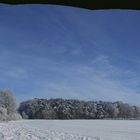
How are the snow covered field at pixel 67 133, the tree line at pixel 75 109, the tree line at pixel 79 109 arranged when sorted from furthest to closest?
the tree line at pixel 79 109, the tree line at pixel 75 109, the snow covered field at pixel 67 133

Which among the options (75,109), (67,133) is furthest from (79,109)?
(67,133)

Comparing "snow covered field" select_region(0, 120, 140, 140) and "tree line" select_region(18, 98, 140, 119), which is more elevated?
"tree line" select_region(18, 98, 140, 119)

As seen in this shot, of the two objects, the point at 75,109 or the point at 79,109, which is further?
the point at 79,109

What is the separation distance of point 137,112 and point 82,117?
852 centimetres

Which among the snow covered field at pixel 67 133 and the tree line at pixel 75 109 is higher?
the tree line at pixel 75 109

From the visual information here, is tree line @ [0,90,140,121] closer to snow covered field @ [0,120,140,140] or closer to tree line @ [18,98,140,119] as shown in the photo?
tree line @ [18,98,140,119]

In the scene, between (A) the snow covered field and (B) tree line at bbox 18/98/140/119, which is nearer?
(A) the snow covered field

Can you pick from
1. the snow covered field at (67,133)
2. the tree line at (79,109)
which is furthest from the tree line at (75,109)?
the snow covered field at (67,133)

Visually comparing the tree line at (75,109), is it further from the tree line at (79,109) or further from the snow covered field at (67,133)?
the snow covered field at (67,133)

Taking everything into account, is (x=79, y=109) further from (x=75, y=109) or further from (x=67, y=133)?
(x=67, y=133)

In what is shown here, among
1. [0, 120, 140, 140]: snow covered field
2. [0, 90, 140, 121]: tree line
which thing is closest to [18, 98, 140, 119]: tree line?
[0, 90, 140, 121]: tree line

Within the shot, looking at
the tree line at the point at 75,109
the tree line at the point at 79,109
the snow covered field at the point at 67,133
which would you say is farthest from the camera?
the tree line at the point at 79,109

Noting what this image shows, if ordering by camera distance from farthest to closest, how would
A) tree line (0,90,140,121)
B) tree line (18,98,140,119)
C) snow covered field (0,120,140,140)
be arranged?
tree line (18,98,140,119) → tree line (0,90,140,121) → snow covered field (0,120,140,140)

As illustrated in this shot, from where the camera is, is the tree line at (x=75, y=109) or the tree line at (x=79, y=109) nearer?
the tree line at (x=75, y=109)
